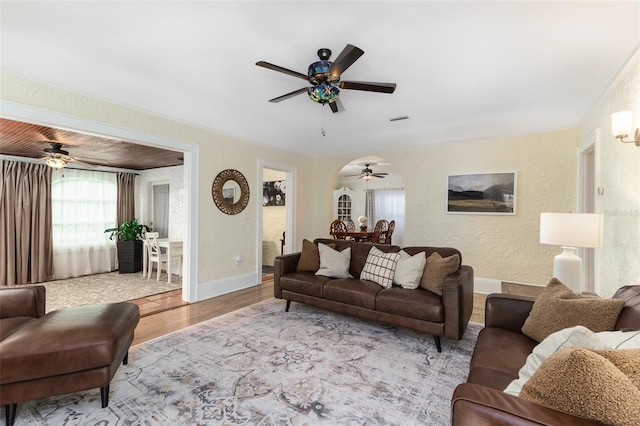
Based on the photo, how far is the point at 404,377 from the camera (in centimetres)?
207

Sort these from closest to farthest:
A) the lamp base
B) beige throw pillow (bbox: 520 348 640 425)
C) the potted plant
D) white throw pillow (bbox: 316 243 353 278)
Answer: beige throw pillow (bbox: 520 348 640 425) < the lamp base < white throw pillow (bbox: 316 243 353 278) < the potted plant

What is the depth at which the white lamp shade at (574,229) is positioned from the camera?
2.16m

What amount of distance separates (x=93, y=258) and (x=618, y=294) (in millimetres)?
7515

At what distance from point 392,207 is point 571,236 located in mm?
6405

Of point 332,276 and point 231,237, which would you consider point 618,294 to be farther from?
point 231,237

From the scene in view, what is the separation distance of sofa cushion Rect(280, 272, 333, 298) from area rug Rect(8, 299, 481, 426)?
390 millimetres

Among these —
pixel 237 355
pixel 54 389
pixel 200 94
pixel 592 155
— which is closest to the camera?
pixel 54 389

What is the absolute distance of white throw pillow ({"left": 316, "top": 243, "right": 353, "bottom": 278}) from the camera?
3.33 m

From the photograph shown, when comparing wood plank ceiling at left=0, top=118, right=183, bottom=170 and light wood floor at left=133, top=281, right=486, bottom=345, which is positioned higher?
wood plank ceiling at left=0, top=118, right=183, bottom=170

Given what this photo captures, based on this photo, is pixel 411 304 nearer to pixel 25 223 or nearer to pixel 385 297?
pixel 385 297

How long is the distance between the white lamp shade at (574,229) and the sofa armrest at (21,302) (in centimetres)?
400

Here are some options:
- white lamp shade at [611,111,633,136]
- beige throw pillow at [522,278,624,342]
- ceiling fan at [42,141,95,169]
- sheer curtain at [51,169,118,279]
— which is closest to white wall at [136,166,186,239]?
sheer curtain at [51,169,118,279]

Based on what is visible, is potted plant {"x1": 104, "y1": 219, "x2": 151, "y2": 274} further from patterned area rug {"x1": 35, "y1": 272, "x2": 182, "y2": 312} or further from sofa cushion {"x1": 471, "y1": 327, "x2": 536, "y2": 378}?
sofa cushion {"x1": 471, "y1": 327, "x2": 536, "y2": 378}

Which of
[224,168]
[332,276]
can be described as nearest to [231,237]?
[224,168]
